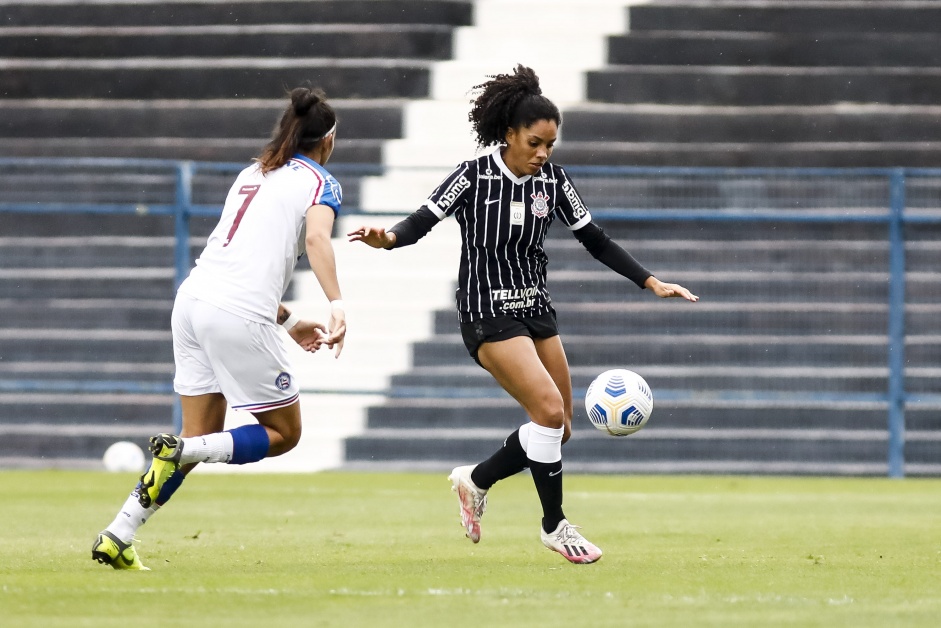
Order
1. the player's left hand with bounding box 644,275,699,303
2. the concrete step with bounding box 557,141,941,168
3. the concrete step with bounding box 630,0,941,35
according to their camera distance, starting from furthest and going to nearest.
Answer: the concrete step with bounding box 630,0,941,35, the concrete step with bounding box 557,141,941,168, the player's left hand with bounding box 644,275,699,303

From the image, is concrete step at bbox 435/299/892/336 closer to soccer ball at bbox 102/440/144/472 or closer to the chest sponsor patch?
soccer ball at bbox 102/440/144/472

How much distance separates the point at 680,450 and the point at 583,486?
154cm

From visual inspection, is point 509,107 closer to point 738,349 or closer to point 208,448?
point 208,448

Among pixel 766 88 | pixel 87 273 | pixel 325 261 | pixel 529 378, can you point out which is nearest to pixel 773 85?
pixel 766 88

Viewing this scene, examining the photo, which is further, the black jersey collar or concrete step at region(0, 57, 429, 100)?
concrete step at region(0, 57, 429, 100)

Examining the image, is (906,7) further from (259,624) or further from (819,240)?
(259,624)

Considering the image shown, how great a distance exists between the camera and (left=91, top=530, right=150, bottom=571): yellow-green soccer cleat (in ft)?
19.6

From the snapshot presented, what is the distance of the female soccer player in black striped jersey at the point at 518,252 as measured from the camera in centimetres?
666

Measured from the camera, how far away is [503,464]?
7176mm

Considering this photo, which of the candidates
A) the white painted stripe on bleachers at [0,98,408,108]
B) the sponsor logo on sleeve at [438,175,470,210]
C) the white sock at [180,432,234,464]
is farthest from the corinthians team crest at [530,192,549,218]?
the white painted stripe on bleachers at [0,98,408,108]

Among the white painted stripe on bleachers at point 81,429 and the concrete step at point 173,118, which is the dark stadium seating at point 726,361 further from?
the concrete step at point 173,118

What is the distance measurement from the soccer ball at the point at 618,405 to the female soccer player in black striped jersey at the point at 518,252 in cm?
33

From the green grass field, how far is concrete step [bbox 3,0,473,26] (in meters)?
5.39

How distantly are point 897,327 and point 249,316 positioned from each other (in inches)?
320
